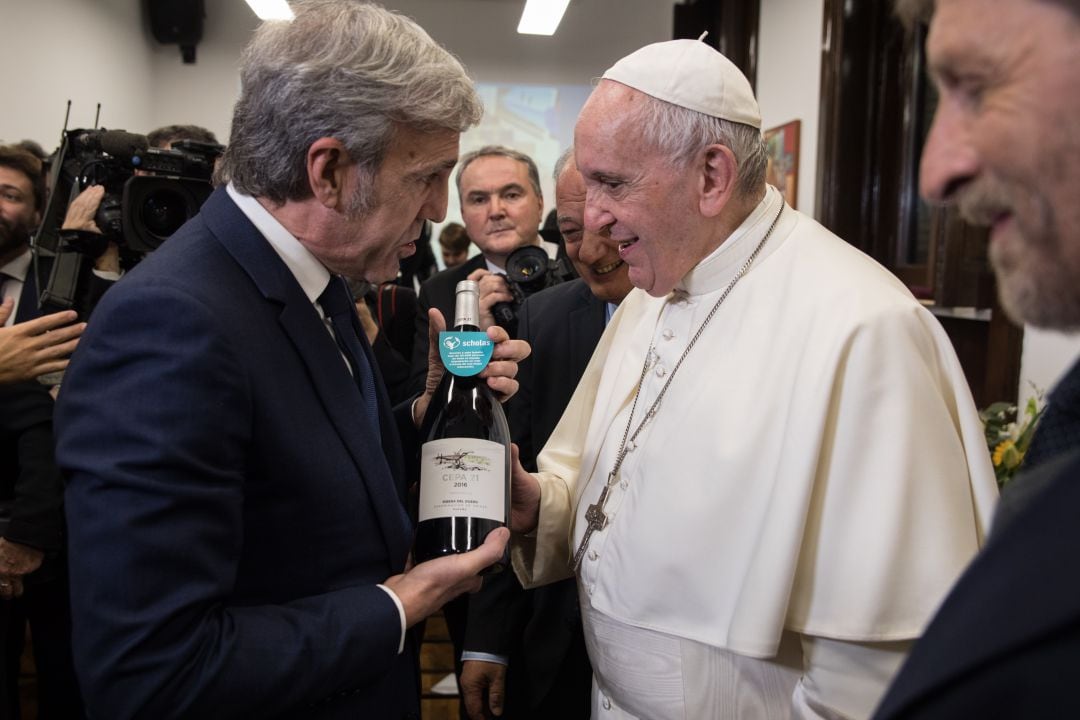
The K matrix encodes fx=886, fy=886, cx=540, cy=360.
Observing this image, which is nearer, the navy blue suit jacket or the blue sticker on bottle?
the navy blue suit jacket

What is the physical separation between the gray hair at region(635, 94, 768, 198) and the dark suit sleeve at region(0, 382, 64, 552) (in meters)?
1.74

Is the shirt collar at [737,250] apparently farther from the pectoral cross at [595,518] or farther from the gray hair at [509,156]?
the gray hair at [509,156]

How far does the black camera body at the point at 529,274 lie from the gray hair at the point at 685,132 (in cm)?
117

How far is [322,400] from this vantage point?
1207 millimetres

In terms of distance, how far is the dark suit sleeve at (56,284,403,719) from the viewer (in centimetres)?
99

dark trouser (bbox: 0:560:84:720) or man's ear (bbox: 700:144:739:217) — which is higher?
man's ear (bbox: 700:144:739:217)

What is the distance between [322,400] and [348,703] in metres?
0.43

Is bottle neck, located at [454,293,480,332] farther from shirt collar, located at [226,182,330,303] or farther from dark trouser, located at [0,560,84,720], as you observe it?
dark trouser, located at [0,560,84,720]

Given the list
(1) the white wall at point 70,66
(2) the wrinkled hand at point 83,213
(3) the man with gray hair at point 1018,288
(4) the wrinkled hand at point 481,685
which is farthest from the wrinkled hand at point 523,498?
(1) the white wall at point 70,66

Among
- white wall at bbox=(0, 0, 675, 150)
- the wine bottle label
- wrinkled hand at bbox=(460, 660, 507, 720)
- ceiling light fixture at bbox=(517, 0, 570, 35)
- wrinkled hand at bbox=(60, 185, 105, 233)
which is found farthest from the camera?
white wall at bbox=(0, 0, 675, 150)

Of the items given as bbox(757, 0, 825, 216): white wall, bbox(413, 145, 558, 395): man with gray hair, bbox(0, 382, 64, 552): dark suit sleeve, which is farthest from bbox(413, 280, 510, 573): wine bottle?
bbox(757, 0, 825, 216): white wall

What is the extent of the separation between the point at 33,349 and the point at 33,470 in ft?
1.11

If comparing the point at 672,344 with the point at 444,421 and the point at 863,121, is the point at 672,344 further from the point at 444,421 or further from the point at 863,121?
the point at 863,121

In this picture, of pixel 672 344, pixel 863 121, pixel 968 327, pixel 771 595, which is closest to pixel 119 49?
pixel 863 121
